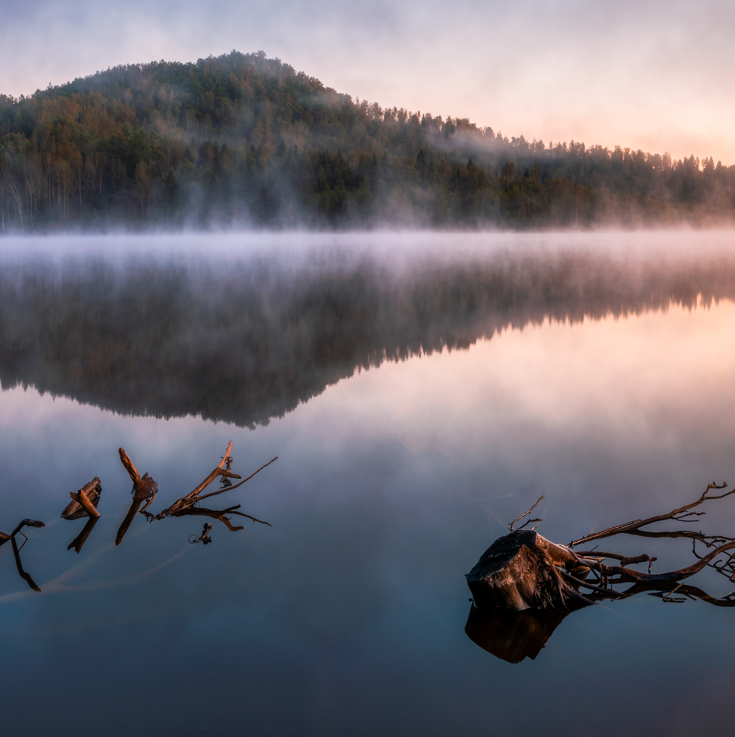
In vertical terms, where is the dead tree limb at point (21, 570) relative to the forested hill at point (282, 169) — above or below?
below

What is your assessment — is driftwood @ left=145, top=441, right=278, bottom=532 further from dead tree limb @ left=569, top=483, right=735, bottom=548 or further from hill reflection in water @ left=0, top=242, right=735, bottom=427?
dead tree limb @ left=569, top=483, right=735, bottom=548

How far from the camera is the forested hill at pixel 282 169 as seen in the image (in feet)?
298

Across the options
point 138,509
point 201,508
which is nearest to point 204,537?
point 201,508

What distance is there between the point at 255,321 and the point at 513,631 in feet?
45.1

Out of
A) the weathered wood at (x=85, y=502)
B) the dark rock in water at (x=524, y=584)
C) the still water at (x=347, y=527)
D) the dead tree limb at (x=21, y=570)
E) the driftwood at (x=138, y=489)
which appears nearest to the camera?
the still water at (x=347, y=527)

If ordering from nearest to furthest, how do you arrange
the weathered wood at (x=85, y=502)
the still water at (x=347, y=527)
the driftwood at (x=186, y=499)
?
the still water at (x=347, y=527) < the weathered wood at (x=85, y=502) < the driftwood at (x=186, y=499)

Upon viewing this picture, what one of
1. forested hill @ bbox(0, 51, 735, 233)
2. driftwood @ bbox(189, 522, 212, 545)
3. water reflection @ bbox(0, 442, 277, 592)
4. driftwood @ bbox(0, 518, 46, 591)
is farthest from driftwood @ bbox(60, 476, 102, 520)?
forested hill @ bbox(0, 51, 735, 233)

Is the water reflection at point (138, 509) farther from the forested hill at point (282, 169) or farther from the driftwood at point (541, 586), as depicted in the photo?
the forested hill at point (282, 169)

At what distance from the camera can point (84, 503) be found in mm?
4977

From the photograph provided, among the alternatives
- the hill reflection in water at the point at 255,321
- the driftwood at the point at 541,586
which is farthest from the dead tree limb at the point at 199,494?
the driftwood at the point at 541,586

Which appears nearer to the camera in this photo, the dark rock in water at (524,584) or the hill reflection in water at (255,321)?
the dark rock in water at (524,584)

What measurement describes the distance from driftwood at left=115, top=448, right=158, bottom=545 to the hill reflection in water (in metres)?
2.06

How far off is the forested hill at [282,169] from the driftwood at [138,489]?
91.6 meters

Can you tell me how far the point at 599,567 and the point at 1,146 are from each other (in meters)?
110
